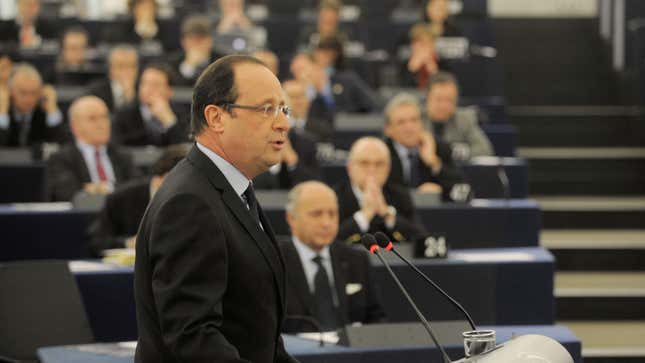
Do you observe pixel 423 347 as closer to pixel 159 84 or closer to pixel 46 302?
pixel 46 302

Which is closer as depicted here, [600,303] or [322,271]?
[322,271]

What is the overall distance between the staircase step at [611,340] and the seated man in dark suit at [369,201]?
0.92m

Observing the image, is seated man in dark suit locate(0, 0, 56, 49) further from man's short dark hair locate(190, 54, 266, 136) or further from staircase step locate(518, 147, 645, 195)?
man's short dark hair locate(190, 54, 266, 136)

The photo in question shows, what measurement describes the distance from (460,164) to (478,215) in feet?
3.50

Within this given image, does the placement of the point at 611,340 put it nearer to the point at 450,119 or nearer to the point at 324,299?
the point at 324,299

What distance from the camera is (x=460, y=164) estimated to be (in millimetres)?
7082

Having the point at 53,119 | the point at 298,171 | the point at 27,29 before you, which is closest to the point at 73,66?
the point at 53,119

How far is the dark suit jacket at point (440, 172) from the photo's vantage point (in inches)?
257

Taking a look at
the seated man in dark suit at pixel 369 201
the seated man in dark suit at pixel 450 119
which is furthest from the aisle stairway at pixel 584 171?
the seated man in dark suit at pixel 369 201

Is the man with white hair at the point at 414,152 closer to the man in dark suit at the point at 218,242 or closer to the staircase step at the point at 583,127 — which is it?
the staircase step at the point at 583,127

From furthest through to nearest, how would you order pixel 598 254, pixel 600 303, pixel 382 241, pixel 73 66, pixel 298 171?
1. pixel 73 66
2. pixel 298 171
3. pixel 598 254
4. pixel 600 303
5. pixel 382 241

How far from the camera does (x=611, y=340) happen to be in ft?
19.1

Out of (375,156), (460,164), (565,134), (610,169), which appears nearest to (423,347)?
(375,156)

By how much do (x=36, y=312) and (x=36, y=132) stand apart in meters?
4.13
